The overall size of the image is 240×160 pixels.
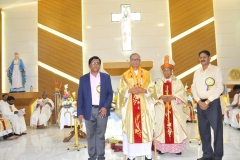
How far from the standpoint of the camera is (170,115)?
4.11 m

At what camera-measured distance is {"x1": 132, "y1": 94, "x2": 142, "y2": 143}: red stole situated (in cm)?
351

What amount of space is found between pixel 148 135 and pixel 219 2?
7966 mm

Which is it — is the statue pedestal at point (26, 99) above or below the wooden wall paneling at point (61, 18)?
below

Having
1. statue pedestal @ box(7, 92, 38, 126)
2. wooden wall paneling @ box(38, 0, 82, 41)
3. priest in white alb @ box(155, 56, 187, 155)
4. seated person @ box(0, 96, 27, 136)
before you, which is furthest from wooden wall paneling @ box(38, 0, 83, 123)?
priest in white alb @ box(155, 56, 187, 155)

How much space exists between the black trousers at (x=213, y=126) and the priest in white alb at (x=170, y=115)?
596 millimetres

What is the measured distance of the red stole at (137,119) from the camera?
3514 mm

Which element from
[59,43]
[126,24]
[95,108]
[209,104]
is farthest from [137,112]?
[59,43]

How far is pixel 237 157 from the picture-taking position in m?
3.68

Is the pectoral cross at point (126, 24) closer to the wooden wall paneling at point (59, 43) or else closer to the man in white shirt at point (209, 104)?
the wooden wall paneling at point (59, 43)

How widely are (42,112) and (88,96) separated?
538 centimetres

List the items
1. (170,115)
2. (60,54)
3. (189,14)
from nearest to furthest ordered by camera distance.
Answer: (170,115) → (60,54) → (189,14)

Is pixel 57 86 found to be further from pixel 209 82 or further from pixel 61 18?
pixel 209 82

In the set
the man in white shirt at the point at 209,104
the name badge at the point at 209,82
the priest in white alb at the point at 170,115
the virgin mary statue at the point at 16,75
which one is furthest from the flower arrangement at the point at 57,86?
the name badge at the point at 209,82

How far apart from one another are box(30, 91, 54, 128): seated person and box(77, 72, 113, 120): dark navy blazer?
5129 mm
